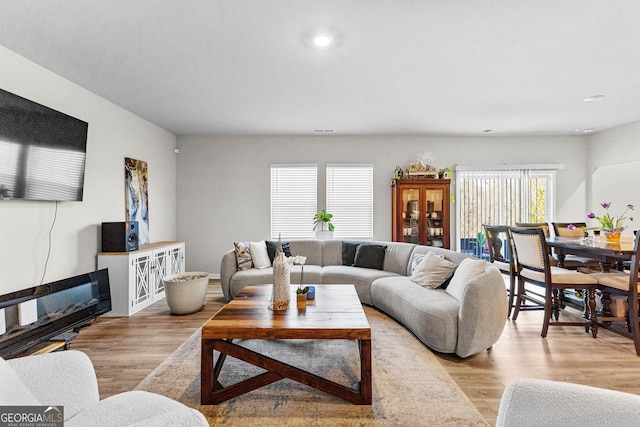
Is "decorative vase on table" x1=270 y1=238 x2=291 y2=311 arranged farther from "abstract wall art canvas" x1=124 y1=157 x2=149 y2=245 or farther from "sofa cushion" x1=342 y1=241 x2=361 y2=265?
"abstract wall art canvas" x1=124 y1=157 x2=149 y2=245

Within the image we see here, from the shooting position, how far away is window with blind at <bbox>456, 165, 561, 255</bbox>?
580 cm

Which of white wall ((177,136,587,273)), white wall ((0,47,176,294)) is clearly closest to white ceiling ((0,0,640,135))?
white wall ((0,47,176,294))

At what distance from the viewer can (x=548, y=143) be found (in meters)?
5.79

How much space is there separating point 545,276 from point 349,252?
2.36 metres

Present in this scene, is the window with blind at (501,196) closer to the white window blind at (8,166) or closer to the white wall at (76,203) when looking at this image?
the white wall at (76,203)

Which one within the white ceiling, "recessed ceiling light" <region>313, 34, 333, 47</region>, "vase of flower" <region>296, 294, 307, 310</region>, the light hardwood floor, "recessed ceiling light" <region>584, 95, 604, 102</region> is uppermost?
"recessed ceiling light" <region>584, 95, 604, 102</region>

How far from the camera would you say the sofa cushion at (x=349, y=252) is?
4734 mm

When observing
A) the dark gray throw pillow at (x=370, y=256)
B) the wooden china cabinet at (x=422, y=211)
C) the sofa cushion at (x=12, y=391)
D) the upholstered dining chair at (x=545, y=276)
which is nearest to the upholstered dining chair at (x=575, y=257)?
the upholstered dining chair at (x=545, y=276)

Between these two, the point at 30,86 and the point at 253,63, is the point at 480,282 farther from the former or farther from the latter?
the point at 30,86

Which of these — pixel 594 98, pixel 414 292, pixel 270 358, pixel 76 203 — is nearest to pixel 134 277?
pixel 76 203

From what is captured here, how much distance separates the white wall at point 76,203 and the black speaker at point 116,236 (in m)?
0.11

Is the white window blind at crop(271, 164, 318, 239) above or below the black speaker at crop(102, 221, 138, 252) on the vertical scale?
above

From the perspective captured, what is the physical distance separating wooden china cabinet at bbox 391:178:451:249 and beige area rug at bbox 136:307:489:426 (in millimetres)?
2706

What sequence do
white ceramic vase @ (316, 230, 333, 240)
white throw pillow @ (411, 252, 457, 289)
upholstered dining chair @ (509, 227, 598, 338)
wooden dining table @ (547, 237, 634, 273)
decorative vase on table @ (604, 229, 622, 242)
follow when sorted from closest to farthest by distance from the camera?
wooden dining table @ (547, 237, 634, 273) < upholstered dining chair @ (509, 227, 598, 338) < white throw pillow @ (411, 252, 457, 289) < decorative vase on table @ (604, 229, 622, 242) < white ceramic vase @ (316, 230, 333, 240)
